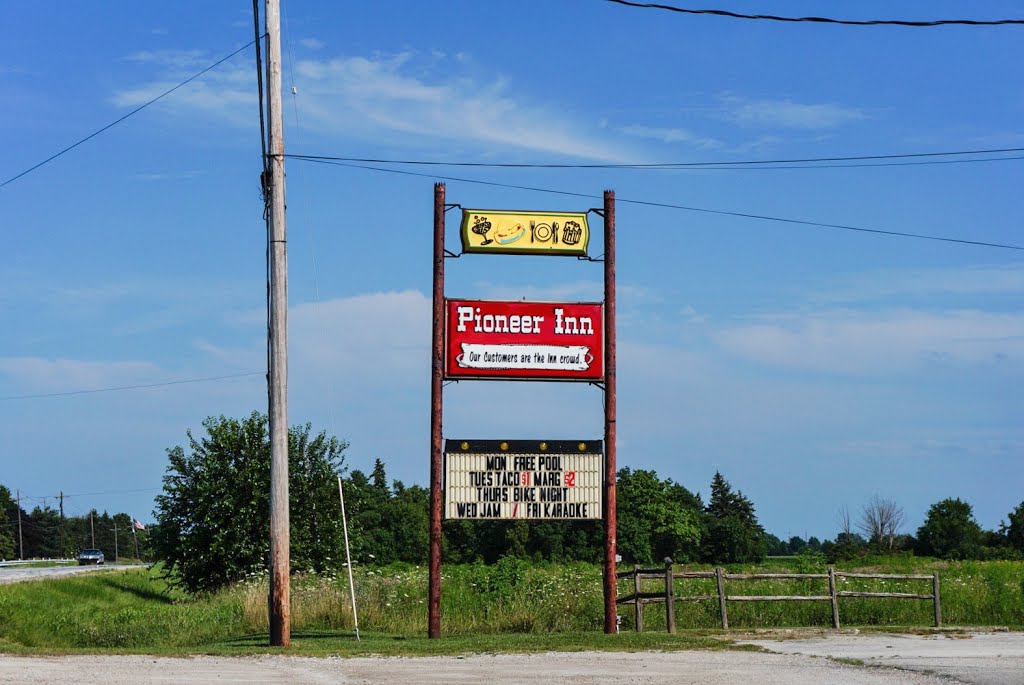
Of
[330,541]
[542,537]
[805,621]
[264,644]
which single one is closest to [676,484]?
[542,537]

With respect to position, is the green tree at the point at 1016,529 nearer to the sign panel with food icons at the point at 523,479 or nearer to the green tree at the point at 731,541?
the green tree at the point at 731,541

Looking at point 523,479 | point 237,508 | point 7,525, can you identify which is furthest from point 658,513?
point 7,525

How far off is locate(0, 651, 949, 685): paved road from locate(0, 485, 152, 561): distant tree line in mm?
141202

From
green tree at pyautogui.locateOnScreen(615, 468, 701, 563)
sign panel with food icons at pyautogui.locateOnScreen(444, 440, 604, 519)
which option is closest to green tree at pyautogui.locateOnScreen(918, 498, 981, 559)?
green tree at pyautogui.locateOnScreen(615, 468, 701, 563)

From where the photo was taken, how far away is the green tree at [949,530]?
7781cm

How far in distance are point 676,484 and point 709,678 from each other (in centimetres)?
10203

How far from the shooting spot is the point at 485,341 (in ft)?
68.4

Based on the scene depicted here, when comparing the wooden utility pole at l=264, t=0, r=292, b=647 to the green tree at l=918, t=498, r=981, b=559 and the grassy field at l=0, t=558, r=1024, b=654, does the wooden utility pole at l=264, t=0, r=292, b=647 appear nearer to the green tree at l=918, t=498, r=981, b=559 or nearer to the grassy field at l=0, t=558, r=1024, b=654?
the grassy field at l=0, t=558, r=1024, b=654

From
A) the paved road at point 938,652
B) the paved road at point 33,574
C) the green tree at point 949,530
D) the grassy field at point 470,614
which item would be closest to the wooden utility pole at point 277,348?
the grassy field at point 470,614

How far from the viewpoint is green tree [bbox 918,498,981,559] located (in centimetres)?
7781

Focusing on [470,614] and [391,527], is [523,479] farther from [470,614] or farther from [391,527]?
[391,527]

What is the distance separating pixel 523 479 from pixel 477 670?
5.96 meters

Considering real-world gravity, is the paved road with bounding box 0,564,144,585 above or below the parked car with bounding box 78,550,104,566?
above

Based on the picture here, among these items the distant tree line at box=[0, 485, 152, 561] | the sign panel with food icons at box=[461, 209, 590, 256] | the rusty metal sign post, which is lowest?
the distant tree line at box=[0, 485, 152, 561]
